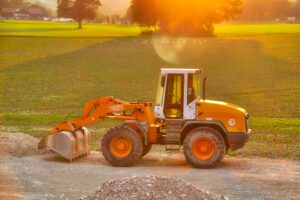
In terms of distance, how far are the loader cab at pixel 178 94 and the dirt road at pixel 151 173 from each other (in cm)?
154

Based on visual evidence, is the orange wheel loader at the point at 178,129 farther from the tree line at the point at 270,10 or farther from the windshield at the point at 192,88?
the tree line at the point at 270,10

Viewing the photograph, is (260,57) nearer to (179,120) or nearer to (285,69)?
(285,69)

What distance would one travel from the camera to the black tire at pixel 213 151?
2005cm

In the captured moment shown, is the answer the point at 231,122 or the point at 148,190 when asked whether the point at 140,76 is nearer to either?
the point at 231,122

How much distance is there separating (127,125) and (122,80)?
28061 mm

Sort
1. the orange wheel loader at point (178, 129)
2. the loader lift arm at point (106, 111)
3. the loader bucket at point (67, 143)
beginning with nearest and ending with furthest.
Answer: the orange wheel loader at point (178, 129)
the loader bucket at point (67, 143)
the loader lift arm at point (106, 111)

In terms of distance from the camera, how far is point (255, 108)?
35031 millimetres

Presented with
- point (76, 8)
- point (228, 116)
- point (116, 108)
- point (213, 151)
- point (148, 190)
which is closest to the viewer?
point (148, 190)

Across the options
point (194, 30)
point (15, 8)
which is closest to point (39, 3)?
point (15, 8)

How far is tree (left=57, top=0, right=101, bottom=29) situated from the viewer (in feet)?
429

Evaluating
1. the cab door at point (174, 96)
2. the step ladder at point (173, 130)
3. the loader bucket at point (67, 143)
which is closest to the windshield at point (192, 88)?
the cab door at point (174, 96)

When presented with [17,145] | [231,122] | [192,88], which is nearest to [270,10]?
[17,145]

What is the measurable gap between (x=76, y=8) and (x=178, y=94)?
113 m

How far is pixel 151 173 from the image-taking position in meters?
19.4
